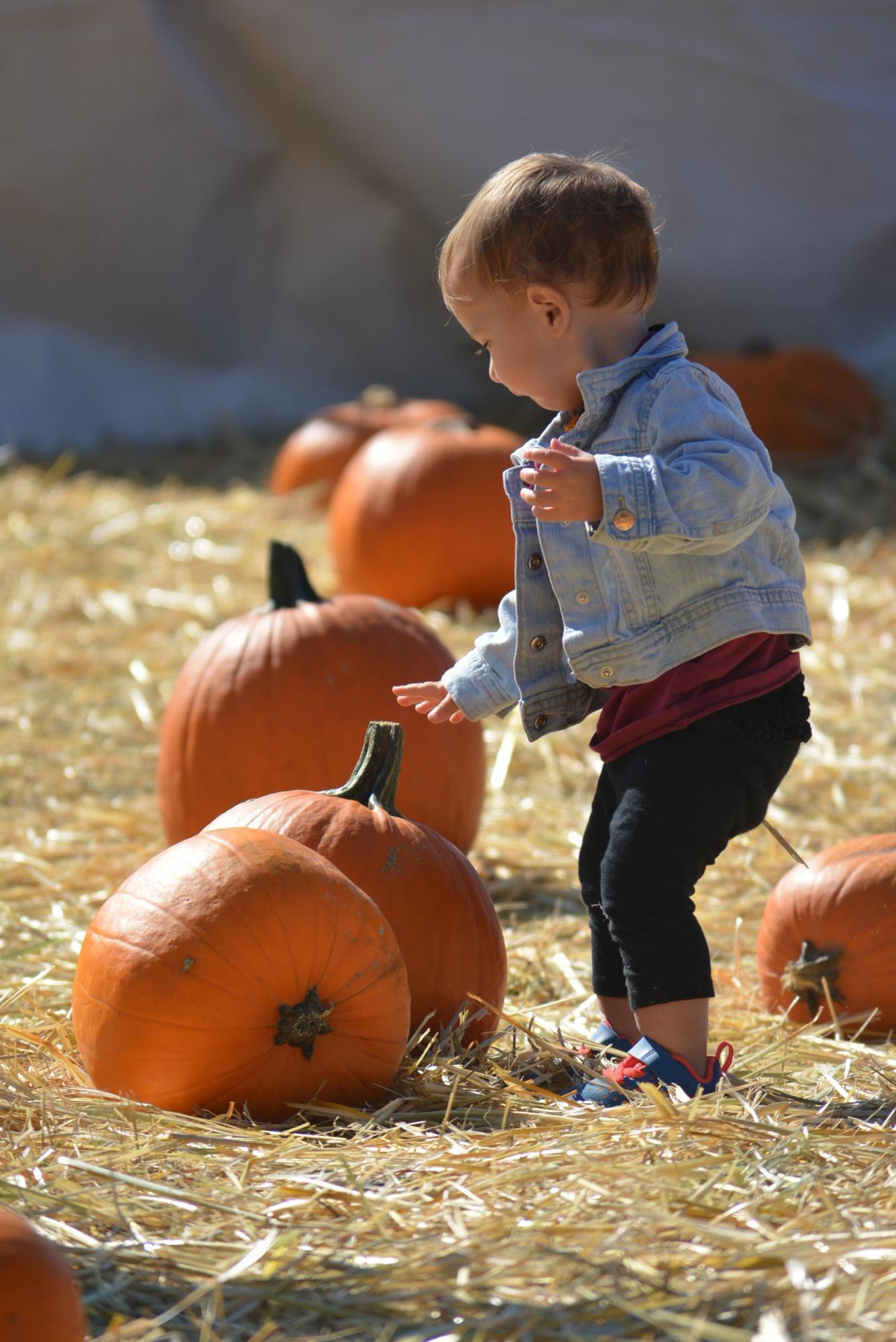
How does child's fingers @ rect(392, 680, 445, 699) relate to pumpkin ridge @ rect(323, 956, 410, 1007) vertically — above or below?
above

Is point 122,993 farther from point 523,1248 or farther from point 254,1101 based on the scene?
point 523,1248

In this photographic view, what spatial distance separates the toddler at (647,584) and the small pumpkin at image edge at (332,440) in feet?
18.7

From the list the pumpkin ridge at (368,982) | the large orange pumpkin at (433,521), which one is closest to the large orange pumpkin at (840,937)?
the pumpkin ridge at (368,982)

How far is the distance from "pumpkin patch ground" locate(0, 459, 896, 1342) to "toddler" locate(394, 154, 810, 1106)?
0.27 m

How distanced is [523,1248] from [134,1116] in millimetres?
705

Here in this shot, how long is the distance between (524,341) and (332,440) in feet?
19.8

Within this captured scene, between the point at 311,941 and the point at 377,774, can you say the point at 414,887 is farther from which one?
the point at 311,941

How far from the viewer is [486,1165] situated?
2238 millimetres

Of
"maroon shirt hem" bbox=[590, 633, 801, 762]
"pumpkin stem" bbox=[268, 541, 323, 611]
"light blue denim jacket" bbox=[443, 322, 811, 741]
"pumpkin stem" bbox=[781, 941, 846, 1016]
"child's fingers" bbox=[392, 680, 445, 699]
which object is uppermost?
"light blue denim jacket" bbox=[443, 322, 811, 741]

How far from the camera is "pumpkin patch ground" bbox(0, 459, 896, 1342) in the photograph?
185 cm

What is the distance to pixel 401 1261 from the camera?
1.92 m

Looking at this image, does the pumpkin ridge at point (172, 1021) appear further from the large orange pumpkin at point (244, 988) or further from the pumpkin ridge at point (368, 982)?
the pumpkin ridge at point (368, 982)

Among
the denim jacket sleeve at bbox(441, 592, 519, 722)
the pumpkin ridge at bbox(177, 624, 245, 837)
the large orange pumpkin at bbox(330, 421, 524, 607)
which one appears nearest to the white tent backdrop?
the large orange pumpkin at bbox(330, 421, 524, 607)

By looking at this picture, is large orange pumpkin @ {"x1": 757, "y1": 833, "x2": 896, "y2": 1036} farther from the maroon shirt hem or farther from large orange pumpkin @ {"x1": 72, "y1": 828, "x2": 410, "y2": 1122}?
large orange pumpkin @ {"x1": 72, "y1": 828, "x2": 410, "y2": 1122}
